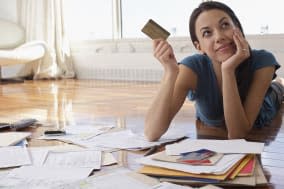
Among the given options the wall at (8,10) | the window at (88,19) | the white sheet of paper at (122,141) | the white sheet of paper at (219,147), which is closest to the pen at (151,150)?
the white sheet of paper at (122,141)

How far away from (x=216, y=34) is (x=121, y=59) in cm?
356

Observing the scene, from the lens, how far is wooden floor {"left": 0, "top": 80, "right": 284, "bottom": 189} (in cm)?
127

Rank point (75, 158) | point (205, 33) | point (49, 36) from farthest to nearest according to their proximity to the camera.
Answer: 1. point (49, 36)
2. point (205, 33)
3. point (75, 158)

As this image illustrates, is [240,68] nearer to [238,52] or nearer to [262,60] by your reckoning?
[262,60]

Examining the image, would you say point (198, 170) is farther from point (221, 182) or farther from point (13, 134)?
point (13, 134)

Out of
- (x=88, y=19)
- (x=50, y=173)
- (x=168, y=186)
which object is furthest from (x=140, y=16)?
(x=168, y=186)

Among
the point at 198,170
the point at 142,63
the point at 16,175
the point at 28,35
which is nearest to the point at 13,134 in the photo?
the point at 16,175

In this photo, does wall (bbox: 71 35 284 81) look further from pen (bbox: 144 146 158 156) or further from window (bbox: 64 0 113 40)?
pen (bbox: 144 146 158 156)

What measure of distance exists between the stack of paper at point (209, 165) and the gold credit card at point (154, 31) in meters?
0.34

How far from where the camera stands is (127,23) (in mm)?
5004

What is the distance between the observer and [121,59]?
16.0ft

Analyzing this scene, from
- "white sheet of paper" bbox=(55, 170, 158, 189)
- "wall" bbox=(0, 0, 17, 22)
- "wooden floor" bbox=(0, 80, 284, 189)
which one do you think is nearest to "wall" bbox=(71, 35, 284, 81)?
"wall" bbox=(0, 0, 17, 22)

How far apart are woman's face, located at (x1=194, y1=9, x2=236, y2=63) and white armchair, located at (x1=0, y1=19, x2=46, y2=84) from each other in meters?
3.47

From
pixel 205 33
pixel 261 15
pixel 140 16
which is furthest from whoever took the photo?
pixel 140 16
